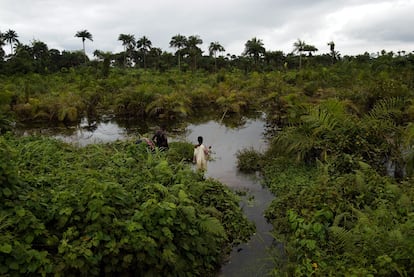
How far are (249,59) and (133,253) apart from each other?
Result: 47.6m

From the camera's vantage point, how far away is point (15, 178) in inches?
175

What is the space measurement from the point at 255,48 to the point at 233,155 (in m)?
40.5

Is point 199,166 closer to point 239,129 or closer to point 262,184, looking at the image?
point 262,184

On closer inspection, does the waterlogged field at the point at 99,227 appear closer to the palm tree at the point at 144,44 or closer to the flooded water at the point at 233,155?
the flooded water at the point at 233,155

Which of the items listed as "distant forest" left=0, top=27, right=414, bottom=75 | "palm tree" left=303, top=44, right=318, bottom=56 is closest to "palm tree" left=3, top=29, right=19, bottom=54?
"distant forest" left=0, top=27, right=414, bottom=75

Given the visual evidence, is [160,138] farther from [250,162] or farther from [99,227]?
[99,227]

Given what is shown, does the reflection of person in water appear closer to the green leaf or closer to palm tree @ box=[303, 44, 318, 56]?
the green leaf

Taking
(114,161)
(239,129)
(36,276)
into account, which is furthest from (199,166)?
(239,129)

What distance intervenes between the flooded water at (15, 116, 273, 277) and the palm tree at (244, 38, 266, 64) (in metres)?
33.2

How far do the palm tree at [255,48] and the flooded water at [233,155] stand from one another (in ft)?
109

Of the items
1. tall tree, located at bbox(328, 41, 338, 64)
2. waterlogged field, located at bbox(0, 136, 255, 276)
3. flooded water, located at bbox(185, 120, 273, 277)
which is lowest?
flooded water, located at bbox(185, 120, 273, 277)

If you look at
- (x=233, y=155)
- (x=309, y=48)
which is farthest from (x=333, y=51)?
(x=233, y=155)

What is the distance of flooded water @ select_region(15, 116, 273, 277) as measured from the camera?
17.8 ft

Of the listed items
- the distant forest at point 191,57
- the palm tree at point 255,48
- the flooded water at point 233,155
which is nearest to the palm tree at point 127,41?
the distant forest at point 191,57
